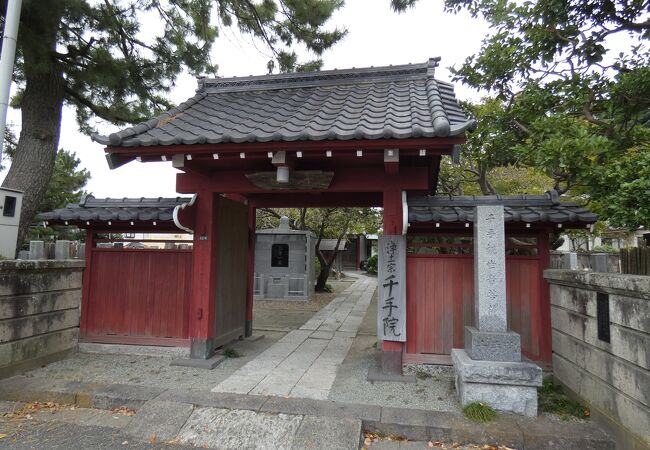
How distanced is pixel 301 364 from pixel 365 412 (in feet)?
7.43

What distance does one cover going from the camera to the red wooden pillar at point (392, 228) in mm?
5633

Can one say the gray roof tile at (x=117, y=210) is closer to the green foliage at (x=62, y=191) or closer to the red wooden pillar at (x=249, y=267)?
the red wooden pillar at (x=249, y=267)

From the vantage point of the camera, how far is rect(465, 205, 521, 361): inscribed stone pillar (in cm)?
454

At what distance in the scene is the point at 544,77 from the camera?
6684 millimetres

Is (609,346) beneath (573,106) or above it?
beneath

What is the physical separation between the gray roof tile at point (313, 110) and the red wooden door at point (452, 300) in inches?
84.8

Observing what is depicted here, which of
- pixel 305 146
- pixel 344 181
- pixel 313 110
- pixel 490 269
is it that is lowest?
pixel 490 269

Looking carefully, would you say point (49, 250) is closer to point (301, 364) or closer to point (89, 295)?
point (89, 295)

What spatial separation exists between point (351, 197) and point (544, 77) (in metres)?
4.02

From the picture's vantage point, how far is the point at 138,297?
22.1 ft

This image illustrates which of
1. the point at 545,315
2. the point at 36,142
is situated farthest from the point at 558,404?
the point at 36,142

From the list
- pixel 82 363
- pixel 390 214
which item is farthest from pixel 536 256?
pixel 82 363

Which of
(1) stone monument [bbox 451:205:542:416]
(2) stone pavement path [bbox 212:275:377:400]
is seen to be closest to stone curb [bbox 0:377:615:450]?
(1) stone monument [bbox 451:205:542:416]

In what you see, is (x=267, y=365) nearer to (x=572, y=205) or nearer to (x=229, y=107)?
(x=229, y=107)
